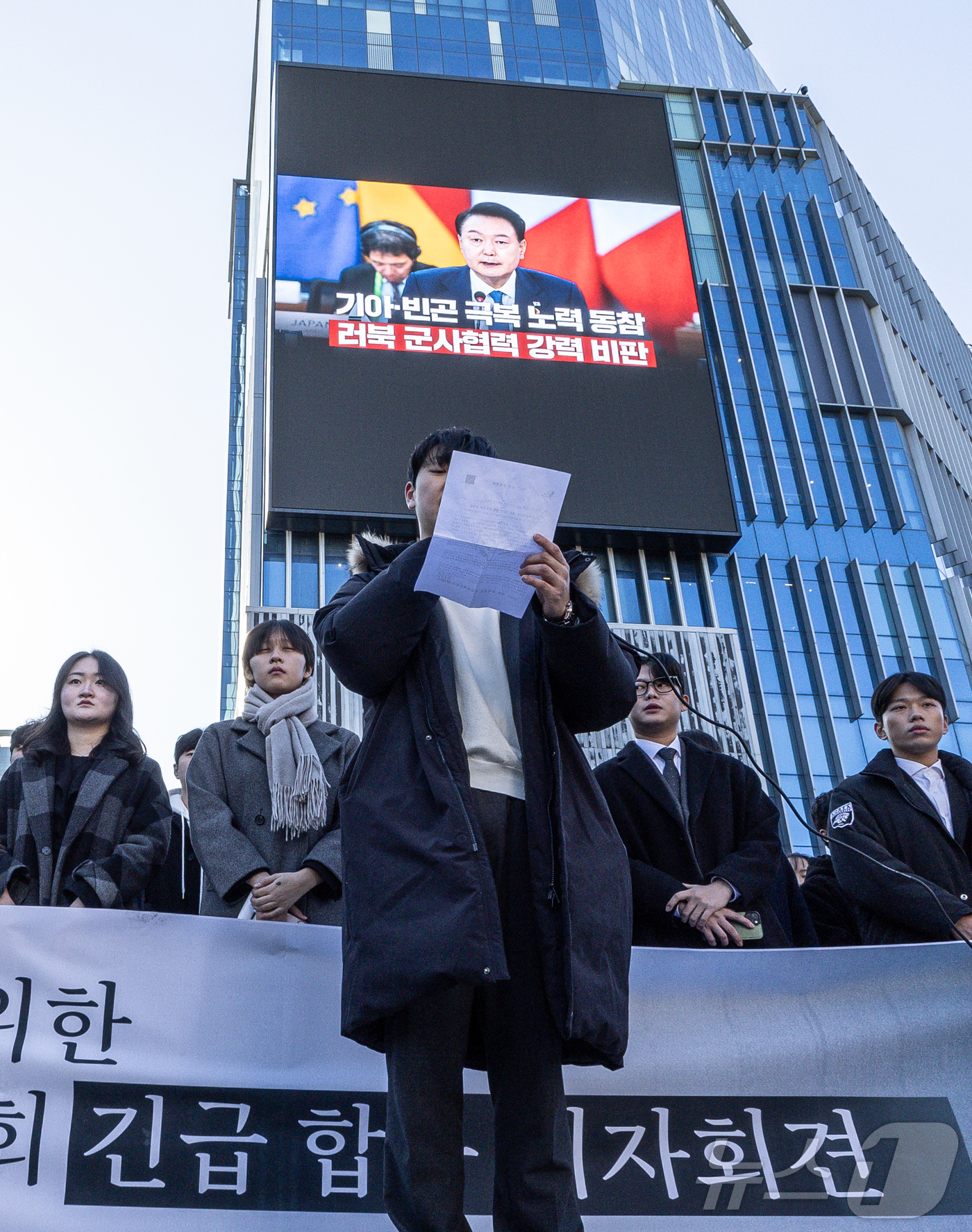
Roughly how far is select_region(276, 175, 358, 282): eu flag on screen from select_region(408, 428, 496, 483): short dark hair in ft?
52.8

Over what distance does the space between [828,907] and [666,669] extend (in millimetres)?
1196

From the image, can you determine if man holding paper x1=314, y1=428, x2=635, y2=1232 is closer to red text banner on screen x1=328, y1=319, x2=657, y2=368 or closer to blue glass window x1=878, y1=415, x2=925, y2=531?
red text banner on screen x1=328, y1=319, x2=657, y2=368

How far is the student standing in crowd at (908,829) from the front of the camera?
286cm

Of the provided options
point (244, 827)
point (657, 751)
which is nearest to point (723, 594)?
point (657, 751)

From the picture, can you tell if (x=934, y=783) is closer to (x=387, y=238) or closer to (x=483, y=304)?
(x=483, y=304)

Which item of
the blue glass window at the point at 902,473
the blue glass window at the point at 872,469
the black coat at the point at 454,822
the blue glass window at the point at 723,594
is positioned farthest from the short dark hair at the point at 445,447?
the blue glass window at the point at 902,473

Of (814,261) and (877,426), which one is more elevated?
(814,261)

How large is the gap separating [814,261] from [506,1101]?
28990 millimetres

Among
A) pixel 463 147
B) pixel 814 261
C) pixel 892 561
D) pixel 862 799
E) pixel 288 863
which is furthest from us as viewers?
pixel 814 261

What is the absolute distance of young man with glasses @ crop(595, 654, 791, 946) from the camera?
9.18 feet

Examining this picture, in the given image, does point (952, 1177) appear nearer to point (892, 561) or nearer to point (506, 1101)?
point (506, 1101)

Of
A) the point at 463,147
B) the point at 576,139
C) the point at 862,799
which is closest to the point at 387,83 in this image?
the point at 463,147

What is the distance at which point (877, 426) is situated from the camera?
2647cm

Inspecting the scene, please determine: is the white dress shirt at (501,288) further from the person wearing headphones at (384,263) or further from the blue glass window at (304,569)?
the blue glass window at (304,569)
